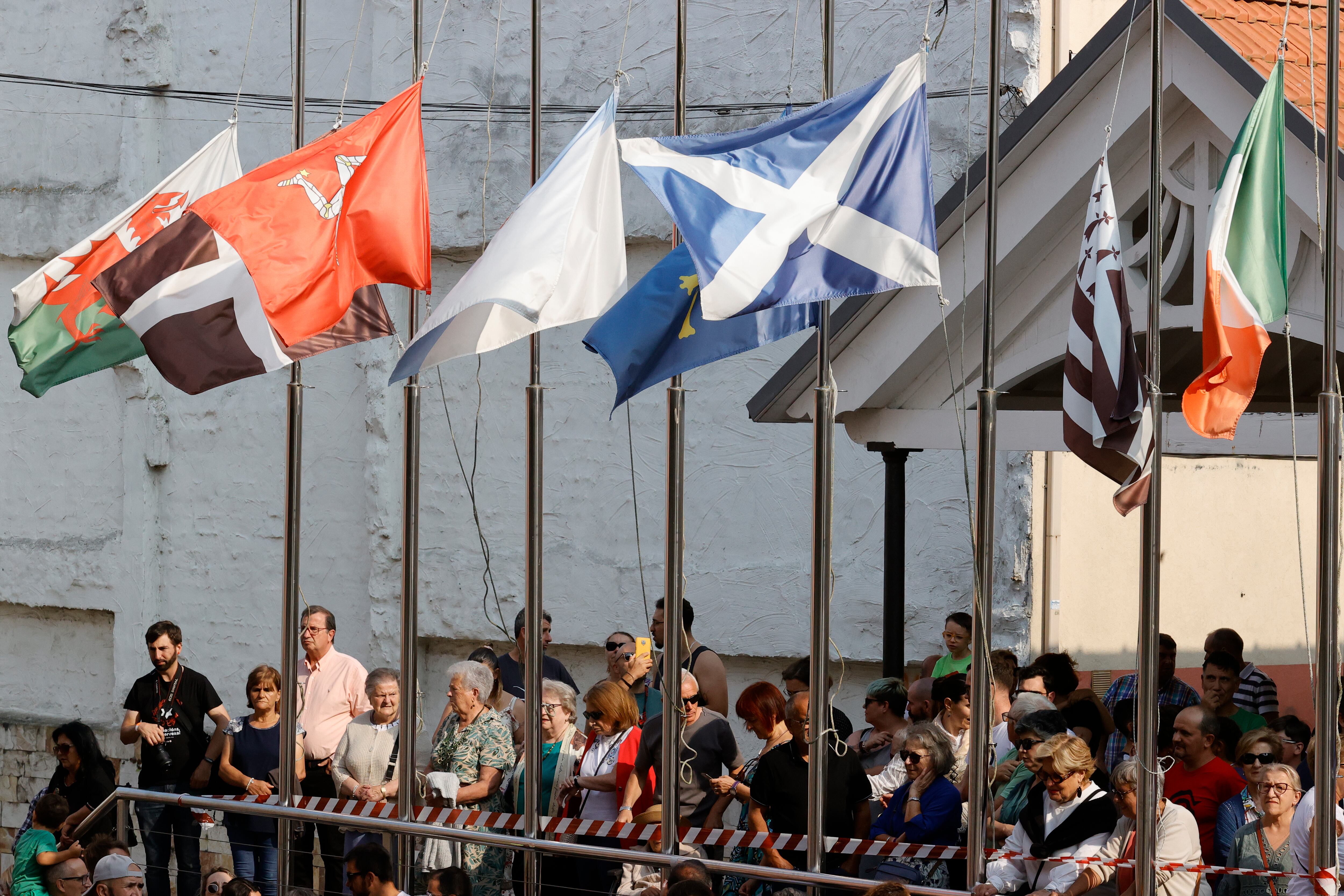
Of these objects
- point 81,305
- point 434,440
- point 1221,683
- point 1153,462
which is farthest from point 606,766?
point 434,440

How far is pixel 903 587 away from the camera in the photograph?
1060cm

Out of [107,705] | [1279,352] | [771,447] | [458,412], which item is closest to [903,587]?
[771,447]

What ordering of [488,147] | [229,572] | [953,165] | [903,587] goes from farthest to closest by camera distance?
[229,572] → [488,147] → [953,165] → [903,587]

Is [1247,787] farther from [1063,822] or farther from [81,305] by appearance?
[81,305]

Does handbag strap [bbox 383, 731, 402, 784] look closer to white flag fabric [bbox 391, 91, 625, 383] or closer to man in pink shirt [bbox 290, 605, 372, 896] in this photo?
man in pink shirt [bbox 290, 605, 372, 896]

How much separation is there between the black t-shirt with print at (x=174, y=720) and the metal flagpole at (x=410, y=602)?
5.76ft

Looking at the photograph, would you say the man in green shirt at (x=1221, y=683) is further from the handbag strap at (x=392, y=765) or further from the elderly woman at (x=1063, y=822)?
the handbag strap at (x=392, y=765)

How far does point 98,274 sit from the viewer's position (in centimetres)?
849

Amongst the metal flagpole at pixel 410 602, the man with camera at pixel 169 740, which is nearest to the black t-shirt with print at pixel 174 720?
the man with camera at pixel 169 740

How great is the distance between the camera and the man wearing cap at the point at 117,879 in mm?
7926

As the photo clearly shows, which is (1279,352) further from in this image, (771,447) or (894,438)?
(771,447)

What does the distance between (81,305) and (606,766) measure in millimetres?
3640

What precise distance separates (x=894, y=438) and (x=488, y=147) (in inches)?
219

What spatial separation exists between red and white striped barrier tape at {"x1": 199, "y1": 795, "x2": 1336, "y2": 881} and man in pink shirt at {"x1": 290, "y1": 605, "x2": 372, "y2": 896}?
46 cm
